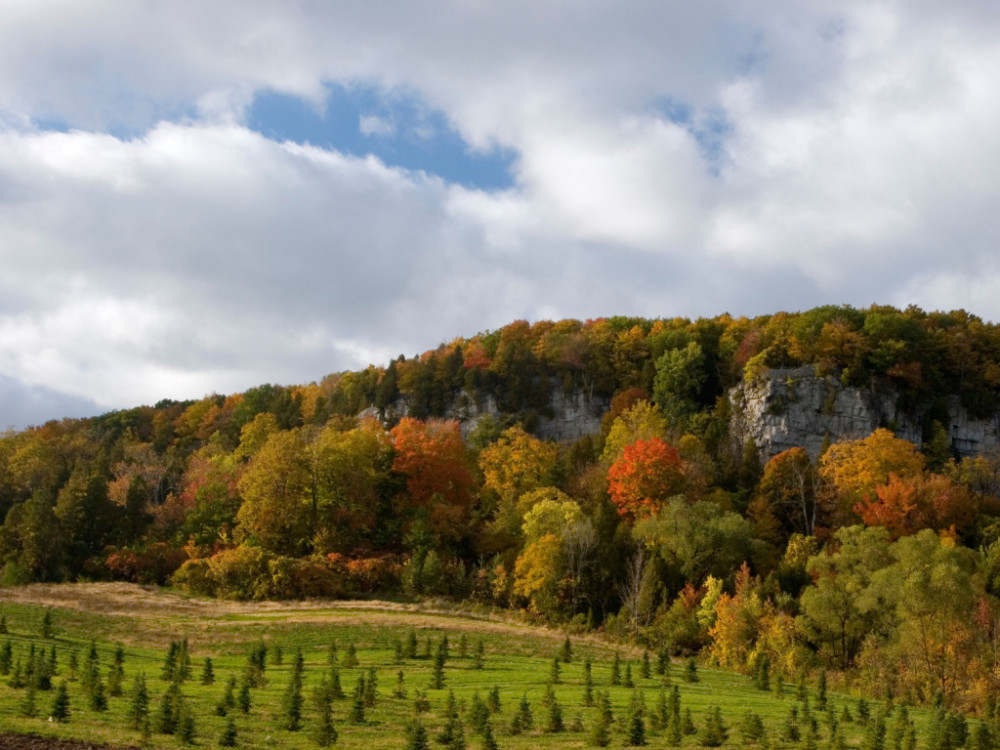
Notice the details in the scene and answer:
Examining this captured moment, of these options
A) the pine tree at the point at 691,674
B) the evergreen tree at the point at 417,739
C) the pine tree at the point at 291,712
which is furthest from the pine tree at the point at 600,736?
the pine tree at the point at 691,674

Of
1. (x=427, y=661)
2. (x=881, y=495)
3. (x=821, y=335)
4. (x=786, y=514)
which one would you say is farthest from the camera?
(x=821, y=335)

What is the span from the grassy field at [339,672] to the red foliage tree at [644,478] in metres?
19.5

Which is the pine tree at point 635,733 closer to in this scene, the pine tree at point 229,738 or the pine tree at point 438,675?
the pine tree at point 229,738

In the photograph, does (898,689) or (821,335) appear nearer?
(898,689)

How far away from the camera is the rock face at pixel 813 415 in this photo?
9731 cm

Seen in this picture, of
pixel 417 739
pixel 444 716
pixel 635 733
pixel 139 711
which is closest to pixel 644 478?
pixel 444 716

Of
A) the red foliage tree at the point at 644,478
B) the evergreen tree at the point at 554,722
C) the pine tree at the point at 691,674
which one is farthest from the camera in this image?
the red foliage tree at the point at 644,478

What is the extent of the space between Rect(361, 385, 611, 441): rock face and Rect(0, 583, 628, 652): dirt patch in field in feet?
158

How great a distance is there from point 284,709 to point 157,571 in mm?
54143

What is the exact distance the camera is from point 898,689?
160 ft

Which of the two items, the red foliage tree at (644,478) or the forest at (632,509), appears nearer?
the forest at (632,509)

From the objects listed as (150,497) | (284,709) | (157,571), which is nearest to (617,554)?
(157,571)

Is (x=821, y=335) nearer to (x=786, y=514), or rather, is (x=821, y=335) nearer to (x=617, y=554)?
(x=786, y=514)

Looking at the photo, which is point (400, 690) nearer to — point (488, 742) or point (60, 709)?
point (488, 742)
